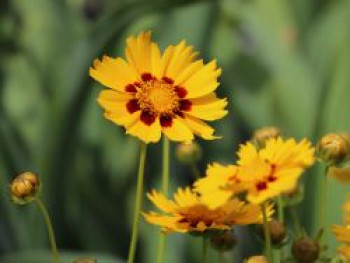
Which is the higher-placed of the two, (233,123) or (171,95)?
(233,123)

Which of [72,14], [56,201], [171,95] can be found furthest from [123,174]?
[171,95]

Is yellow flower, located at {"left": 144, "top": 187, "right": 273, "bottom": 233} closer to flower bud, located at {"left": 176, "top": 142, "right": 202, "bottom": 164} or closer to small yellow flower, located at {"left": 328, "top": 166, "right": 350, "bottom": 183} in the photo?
small yellow flower, located at {"left": 328, "top": 166, "right": 350, "bottom": 183}

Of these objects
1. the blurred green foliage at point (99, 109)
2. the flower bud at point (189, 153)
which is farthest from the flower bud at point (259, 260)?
the blurred green foliage at point (99, 109)

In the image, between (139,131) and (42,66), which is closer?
(139,131)

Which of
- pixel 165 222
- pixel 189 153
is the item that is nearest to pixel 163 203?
pixel 165 222

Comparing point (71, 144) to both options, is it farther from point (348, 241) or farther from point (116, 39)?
point (348, 241)

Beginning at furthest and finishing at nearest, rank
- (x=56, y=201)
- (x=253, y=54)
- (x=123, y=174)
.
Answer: (x=253, y=54), (x=123, y=174), (x=56, y=201)

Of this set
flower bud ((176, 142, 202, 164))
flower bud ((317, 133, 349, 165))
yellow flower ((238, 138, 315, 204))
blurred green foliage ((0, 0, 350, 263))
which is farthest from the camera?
blurred green foliage ((0, 0, 350, 263))

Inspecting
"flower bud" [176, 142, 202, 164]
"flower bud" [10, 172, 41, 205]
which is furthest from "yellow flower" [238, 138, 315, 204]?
"flower bud" [176, 142, 202, 164]
